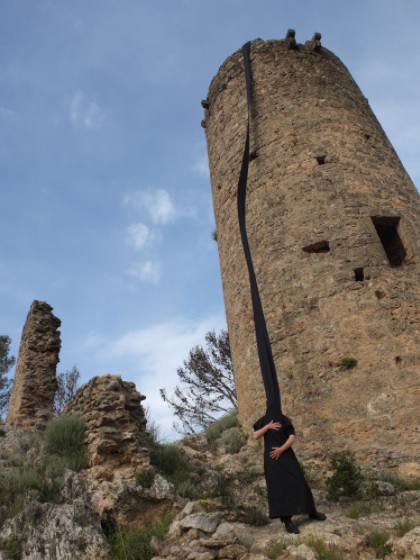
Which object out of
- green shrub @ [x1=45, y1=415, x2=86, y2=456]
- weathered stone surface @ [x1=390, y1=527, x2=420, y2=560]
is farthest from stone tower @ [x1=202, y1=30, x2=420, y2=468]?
green shrub @ [x1=45, y1=415, x2=86, y2=456]

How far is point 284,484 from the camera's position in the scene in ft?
13.6

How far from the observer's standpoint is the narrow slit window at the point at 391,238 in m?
7.17

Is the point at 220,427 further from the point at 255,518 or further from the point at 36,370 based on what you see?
the point at 255,518

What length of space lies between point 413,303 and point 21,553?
5.28m

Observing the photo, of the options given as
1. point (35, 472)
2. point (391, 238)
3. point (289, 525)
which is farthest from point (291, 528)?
point (391, 238)

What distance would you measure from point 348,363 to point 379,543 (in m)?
2.67

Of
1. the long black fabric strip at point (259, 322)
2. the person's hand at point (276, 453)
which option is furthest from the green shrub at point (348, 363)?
the person's hand at point (276, 453)

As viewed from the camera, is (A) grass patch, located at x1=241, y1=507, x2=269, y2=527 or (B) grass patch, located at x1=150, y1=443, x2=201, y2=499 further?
(B) grass patch, located at x1=150, y1=443, x2=201, y2=499

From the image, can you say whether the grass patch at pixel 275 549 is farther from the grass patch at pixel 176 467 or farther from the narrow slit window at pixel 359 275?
the narrow slit window at pixel 359 275

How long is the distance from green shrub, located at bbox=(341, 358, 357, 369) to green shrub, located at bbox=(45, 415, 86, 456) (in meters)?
3.33

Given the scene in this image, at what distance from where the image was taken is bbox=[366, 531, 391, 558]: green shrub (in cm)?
342

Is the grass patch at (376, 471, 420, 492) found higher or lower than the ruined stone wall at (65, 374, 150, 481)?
lower

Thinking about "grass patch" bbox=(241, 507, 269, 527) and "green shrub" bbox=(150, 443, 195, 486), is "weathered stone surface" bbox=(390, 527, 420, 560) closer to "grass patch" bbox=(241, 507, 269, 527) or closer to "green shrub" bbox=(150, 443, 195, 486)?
"grass patch" bbox=(241, 507, 269, 527)

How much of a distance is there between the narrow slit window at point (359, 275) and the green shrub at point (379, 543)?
3578 millimetres
